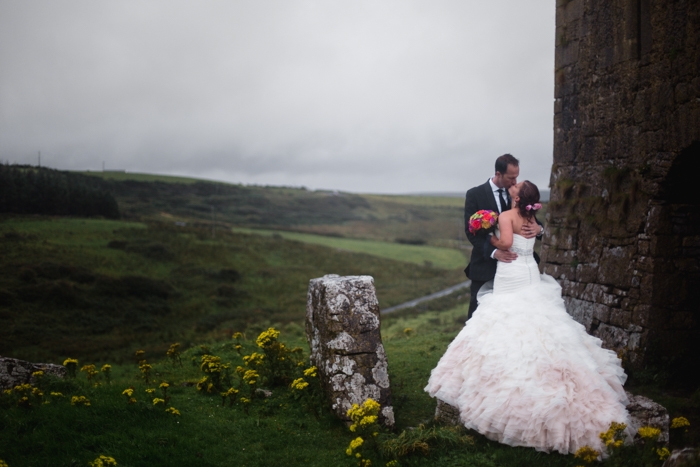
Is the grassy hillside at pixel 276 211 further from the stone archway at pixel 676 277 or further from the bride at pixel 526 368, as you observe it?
the stone archway at pixel 676 277

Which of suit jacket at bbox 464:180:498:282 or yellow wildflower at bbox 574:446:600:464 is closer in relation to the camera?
yellow wildflower at bbox 574:446:600:464

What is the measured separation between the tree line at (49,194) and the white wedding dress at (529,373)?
2064cm

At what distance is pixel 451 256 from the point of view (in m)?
50.4

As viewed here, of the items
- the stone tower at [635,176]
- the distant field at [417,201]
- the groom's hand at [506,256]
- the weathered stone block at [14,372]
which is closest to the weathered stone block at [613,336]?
the stone tower at [635,176]

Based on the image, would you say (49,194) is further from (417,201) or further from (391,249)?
(417,201)

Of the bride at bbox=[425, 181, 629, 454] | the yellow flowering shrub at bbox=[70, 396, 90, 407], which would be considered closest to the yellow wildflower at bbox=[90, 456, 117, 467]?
the yellow flowering shrub at bbox=[70, 396, 90, 407]

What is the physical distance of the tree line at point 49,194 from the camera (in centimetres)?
2067

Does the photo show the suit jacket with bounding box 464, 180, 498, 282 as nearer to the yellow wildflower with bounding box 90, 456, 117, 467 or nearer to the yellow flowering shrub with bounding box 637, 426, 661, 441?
the yellow flowering shrub with bounding box 637, 426, 661, 441

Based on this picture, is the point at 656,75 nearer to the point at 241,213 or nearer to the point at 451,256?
the point at 451,256

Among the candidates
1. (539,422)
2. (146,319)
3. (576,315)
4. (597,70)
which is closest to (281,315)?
(146,319)

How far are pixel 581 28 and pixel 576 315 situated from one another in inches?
236

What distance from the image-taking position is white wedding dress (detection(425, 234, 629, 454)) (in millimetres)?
5816

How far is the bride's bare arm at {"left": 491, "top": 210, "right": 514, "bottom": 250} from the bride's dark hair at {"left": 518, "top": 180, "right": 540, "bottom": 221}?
0.18 m

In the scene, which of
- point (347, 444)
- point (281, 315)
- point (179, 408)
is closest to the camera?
point (347, 444)
